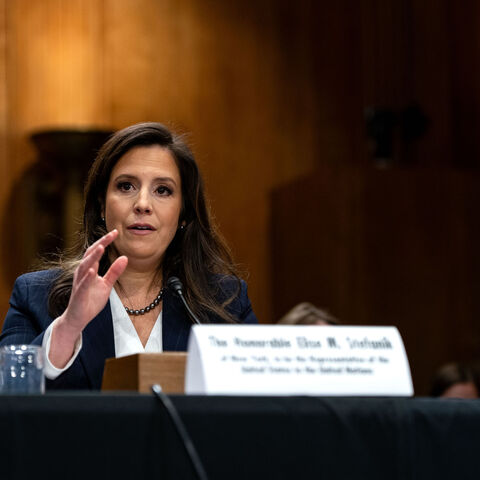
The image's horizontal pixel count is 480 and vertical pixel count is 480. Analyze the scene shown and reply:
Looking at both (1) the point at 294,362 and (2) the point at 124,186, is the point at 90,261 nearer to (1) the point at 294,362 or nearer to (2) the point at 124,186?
(1) the point at 294,362

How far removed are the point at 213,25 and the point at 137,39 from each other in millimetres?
473

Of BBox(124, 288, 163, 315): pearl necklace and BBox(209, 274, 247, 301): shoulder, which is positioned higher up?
BBox(209, 274, 247, 301): shoulder

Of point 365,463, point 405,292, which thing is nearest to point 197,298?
point 365,463

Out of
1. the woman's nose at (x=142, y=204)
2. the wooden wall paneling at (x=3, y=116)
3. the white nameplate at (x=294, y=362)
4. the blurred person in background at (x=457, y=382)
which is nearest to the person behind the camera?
the white nameplate at (x=294, y=362)

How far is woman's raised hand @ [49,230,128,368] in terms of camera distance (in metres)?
1.61

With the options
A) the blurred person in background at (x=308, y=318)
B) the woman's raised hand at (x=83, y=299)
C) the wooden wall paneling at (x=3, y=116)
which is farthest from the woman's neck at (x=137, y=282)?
the wooden wall paneling at (x=3, y=116)

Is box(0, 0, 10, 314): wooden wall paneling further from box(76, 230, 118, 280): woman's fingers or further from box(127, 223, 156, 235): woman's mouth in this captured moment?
box(76, 230, 118, 280): woman's fingers

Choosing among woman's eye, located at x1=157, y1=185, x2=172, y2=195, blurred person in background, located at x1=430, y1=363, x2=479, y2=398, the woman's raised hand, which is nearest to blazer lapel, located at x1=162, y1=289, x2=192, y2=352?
woman's eye, located at x1=157, y1=185, x2=172, y2=195

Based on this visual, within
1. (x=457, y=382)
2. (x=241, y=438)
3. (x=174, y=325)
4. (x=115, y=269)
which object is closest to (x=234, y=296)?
(x=174, y=325)

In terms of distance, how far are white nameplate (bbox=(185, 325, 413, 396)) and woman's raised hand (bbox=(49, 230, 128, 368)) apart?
301mm

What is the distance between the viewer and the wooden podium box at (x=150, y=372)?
4.73ft

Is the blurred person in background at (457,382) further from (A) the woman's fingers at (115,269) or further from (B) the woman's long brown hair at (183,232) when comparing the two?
(A) the woman's fingers at (115,269)

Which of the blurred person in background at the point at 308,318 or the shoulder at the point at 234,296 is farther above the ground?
the shoulder at the point at 234,296

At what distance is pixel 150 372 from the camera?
145 cm
